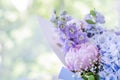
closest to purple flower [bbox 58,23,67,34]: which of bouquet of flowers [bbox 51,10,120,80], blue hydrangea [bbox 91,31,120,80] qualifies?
bouquet of flowers [bbox 51,10,120,80]

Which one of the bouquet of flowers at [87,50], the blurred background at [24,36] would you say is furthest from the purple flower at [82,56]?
the blurred background at [24,36]

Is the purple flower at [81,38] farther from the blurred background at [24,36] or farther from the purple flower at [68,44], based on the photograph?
the blurred background at [24,36]

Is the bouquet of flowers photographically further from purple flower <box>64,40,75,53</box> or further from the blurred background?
the blurred background

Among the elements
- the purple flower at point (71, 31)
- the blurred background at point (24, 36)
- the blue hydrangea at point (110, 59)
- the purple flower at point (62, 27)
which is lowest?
the blue hydrangea at point (110, 59)

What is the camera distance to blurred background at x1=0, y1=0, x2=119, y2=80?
2283 mm

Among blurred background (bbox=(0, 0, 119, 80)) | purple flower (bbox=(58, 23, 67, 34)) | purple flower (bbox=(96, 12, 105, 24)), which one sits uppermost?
blurred background (bbox=(0, 0, 119, 80))

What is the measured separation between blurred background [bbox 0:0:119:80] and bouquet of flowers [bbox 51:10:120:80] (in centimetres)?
151

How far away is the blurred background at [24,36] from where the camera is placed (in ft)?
7.49

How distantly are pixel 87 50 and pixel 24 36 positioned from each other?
1.65m

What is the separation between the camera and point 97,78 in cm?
77

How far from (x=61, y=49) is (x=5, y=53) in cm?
161

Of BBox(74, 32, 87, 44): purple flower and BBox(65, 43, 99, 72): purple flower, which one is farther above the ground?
BBox(74, 32, 87, 44): purple flower

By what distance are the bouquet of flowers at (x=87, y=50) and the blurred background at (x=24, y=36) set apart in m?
1.51

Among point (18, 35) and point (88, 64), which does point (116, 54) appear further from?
point (18, 35)
